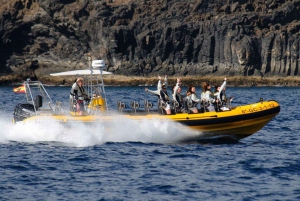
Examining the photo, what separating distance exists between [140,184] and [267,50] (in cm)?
8027

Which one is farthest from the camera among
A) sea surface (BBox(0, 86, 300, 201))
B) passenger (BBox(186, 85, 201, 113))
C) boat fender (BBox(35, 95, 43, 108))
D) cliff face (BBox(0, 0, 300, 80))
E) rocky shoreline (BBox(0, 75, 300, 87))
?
cliff face (BBox(0, 0, 300, 80))

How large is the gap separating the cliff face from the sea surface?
68.4m

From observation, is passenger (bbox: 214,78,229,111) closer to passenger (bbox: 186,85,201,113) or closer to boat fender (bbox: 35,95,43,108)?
passenger (bbox: 186,85,201,113)

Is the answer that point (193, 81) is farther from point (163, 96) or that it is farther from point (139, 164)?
point (139, 164)

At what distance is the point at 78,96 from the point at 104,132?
4.74 feet

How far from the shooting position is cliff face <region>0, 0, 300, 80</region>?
9400 cm

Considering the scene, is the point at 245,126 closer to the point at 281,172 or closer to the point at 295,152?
the point at 295,152

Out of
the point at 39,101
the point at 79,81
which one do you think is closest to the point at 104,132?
the point at 79,81

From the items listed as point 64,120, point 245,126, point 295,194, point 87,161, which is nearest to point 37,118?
point 64,120

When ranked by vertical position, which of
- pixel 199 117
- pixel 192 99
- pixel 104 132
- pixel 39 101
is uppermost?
pixel 192 99

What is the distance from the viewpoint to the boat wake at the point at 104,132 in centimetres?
2250

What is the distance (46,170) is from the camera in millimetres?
17844

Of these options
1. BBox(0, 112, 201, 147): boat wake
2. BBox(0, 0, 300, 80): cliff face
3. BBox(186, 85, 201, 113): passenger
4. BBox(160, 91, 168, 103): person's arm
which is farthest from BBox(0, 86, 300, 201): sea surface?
BBox(0, 0, 300, 80): cliff face

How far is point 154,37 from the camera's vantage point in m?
96.1
